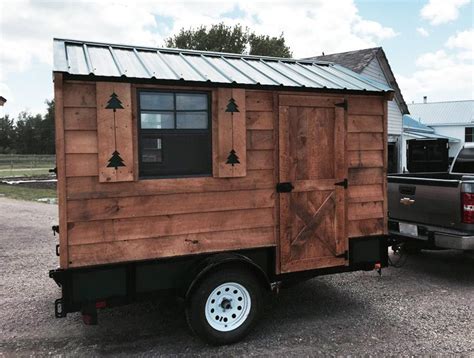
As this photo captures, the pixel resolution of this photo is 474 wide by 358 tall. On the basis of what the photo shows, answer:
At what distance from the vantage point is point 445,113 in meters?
46.3

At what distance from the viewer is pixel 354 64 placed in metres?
19.7

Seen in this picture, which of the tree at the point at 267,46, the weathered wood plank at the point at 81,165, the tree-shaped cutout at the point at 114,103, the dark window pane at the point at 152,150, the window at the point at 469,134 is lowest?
the weathered wood plank at the point at 81,165

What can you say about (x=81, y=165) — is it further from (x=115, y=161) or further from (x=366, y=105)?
(x=366, y=105)

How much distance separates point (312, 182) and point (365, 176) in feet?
2.18

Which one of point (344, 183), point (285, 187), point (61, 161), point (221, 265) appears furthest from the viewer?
point (344, 183)

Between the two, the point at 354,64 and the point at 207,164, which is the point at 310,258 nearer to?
the point at 207,164

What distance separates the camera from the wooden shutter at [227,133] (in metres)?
4.23

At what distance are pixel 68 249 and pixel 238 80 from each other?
217cm

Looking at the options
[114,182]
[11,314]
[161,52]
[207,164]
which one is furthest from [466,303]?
[11,314]

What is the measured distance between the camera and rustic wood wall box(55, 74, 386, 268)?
377cm

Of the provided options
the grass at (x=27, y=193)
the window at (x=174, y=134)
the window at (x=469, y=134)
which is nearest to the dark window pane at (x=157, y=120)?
the window at (x=174, y=134)

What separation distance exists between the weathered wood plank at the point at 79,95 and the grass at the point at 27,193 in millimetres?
12612

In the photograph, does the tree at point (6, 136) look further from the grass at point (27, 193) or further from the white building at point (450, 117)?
the white building at point (450, 117)

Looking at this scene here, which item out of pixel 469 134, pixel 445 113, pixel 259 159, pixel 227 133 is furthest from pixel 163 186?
pixel 445 113
